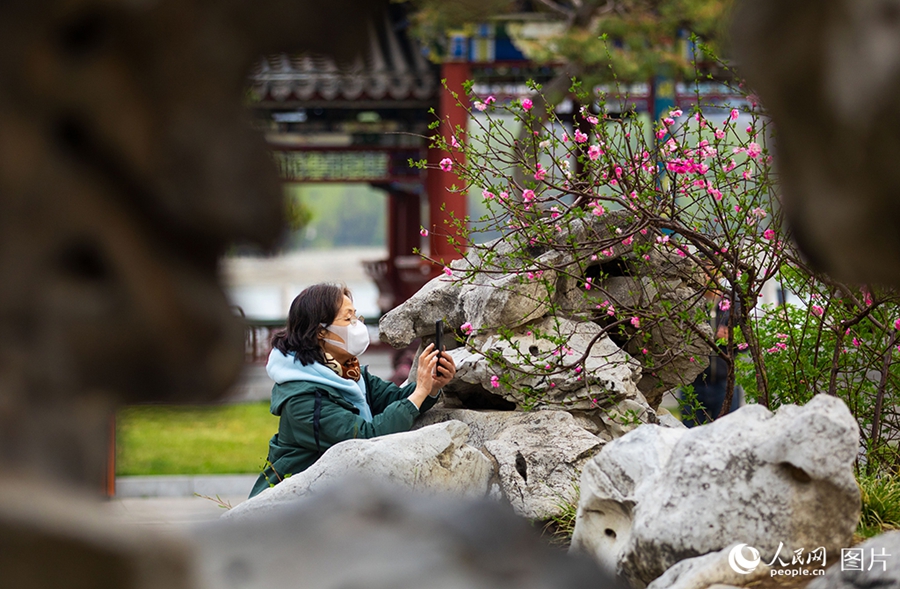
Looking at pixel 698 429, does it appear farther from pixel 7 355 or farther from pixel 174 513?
pixel 174 513

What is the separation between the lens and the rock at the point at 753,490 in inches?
91.3

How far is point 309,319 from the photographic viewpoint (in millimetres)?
3814

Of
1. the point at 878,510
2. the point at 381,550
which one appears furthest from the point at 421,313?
the point at 381,550

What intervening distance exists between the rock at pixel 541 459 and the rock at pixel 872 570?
5.51ft

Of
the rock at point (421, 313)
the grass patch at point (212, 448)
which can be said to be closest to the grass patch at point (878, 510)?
the rock at point (421, 313)

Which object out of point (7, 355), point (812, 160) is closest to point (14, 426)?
point (7, 355)

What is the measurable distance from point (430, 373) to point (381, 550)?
297 centimetres

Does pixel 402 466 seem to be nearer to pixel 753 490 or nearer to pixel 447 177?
pixel 753 490

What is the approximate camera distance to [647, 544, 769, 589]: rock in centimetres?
213

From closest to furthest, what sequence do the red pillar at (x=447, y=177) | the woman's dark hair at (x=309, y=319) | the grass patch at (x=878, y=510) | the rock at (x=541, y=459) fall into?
Result: 1. the grass patch at (x=878, y=510)
2. the rock at (x=541, y=459)
3. the woman's dark hair at (x=309, y=319)
4. the red pillar at (x=447, y=177)

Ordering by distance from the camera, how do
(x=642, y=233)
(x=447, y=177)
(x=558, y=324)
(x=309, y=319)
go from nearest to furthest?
(x=309, y=319) → (x=558, y=324) → (x=642, y=233) → (x=447, y=177)

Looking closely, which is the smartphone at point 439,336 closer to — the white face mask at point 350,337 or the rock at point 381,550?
the white face mask at point 350,337

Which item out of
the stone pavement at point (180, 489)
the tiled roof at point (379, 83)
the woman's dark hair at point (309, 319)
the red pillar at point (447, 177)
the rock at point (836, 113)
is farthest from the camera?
the tiled roof at point (379, 83)

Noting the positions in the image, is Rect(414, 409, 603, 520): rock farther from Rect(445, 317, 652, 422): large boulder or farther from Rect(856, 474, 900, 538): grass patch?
Rect(856, 474, 900, 538): grass patch
